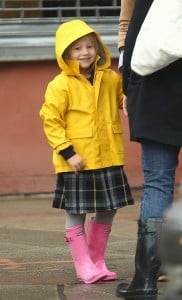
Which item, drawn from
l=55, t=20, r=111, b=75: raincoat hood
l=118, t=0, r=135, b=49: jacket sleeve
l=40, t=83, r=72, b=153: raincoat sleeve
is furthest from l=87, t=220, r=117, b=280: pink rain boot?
l=118, t=0, r=135, b=49: jacket sleeve

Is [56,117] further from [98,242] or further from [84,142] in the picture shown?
[98,242]

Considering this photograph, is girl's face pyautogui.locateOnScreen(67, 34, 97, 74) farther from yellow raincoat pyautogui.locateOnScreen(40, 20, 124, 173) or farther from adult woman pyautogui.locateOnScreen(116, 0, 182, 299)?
adult woman pyautogui.locateOnScreen(116, 0, 182, 299)

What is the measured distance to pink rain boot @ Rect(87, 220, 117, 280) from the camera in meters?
5.35

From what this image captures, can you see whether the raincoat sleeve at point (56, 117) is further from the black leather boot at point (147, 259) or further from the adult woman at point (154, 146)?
the black leather boot at point (147, 259)

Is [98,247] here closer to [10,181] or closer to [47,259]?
[47,259]

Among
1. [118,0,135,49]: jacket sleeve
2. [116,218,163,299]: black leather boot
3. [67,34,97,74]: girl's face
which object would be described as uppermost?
[118,0,135,49]: jacket sleeve

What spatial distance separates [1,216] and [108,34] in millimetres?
2393

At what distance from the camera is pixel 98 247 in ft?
17.7

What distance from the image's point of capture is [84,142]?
5.19 meters

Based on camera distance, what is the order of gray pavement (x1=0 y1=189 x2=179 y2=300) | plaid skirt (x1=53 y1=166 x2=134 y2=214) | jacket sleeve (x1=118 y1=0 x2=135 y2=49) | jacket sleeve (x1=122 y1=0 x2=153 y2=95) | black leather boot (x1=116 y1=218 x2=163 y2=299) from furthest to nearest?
1. plaid skirt (x1=53 y1=166 x2=134 y2=214)
2. gray pavement (x1=0 y1=189 x2=179 y2=300)
3. jacket sleeve (x1=118 y1=0 x2=135 y2=49)
4. jacket sleeve (x1=122 y1=0 x2=153 y2=95)
5. black leather boot (x1=116 y1=218 x2=163 y2=299)

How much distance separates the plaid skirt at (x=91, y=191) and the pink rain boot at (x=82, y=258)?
0.49 feet

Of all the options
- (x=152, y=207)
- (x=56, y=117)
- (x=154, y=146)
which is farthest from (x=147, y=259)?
(x=56, y=117)

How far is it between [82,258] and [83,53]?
124 cm

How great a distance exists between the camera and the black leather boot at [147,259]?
4395 millimetres
